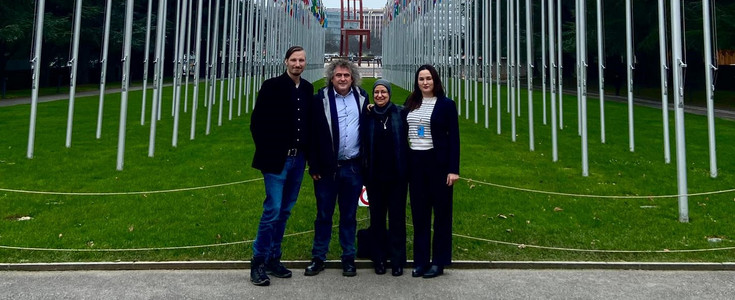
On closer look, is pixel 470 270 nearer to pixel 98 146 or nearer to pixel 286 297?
pixel 286 297

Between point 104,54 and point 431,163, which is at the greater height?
point 104,54

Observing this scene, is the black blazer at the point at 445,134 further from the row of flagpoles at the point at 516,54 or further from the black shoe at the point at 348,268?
the row of flagpoles at the point at 516,54

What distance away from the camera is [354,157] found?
5.43m

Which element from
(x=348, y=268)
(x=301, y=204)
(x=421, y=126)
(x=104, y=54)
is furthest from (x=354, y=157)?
(x=104, y=54)

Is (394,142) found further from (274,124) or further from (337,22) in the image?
(337,22)

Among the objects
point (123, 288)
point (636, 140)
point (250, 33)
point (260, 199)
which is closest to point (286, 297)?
point (123, 288)

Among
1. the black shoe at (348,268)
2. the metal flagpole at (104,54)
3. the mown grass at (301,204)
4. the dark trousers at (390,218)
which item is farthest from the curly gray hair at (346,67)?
the metal flagpole at (104,54)

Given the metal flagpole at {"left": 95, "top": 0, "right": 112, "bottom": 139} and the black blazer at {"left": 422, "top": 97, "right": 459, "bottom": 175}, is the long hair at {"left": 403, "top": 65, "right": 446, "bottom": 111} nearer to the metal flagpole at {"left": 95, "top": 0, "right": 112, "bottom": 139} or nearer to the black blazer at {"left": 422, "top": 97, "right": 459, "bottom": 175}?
the black blazer at {"left": 422, "top": 97, "right": 459, "bottom": 175}

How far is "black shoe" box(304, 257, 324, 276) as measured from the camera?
5.50m

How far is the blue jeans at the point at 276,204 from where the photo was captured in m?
5.21

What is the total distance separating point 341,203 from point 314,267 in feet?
2.06

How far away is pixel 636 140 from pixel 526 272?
12.6 metres

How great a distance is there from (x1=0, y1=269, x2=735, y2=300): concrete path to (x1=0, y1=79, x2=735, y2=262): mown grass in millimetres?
487

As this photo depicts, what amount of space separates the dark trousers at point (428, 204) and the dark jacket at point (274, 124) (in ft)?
3.73
